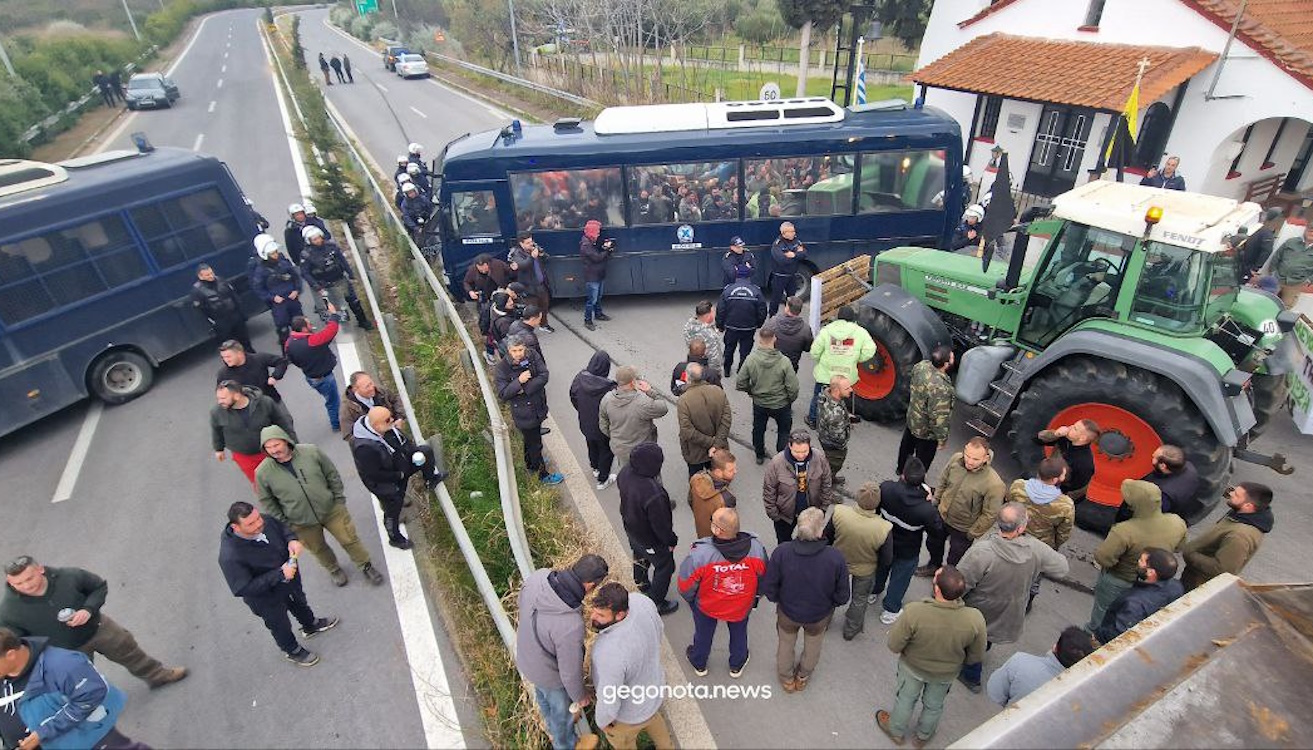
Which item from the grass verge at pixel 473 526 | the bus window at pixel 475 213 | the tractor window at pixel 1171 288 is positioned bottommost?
the grass verge at pixel 473 526

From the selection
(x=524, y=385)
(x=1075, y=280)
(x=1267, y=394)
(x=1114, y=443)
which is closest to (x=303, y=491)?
(x=524, y=385)

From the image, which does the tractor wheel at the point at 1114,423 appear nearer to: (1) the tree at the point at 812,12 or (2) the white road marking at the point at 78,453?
(2) the white road marking at the point at 78,453

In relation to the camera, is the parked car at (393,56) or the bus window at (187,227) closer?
the bus window at (187,227)

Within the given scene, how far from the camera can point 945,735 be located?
15.0 feet

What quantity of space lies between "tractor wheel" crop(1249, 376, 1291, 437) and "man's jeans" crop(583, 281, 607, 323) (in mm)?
8145

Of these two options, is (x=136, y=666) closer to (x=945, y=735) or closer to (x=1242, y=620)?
(x=945, y=735)

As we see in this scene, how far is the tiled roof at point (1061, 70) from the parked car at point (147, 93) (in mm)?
31496

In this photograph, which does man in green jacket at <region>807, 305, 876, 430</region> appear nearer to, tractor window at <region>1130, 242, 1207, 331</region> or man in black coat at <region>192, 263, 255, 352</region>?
tractor window at <region>1130, 242, 1207, 331</region>

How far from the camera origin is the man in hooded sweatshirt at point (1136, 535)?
4531 millimetres

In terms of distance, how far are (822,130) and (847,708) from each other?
331 inches

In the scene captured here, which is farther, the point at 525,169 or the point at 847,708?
the point at 525,169

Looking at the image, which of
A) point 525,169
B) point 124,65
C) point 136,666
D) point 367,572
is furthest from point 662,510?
point 124,65

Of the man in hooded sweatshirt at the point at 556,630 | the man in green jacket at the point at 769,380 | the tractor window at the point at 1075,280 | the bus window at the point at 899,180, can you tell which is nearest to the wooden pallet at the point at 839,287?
the bus window at the point at 899,180

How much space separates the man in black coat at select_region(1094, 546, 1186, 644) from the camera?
3.98 m
